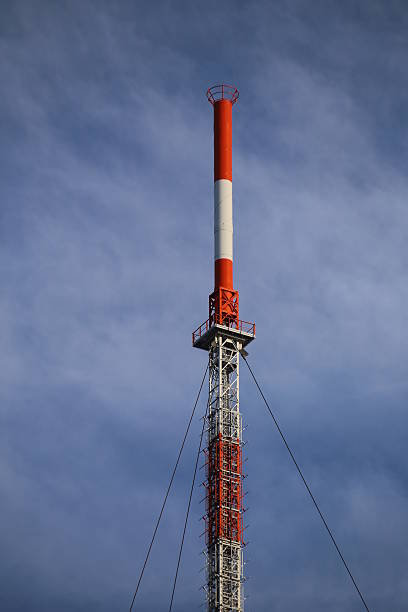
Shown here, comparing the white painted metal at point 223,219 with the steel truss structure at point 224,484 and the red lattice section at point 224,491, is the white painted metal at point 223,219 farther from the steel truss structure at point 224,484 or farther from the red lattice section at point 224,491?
the red lattice section at point 224,491

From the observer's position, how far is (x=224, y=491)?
95.4 m

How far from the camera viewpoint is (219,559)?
92688mm

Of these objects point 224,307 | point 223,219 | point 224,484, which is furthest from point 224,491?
point 223,219

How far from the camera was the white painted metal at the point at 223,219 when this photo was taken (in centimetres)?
10562

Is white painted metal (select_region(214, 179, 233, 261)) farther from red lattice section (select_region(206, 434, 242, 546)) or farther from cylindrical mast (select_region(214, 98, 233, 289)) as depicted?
red lattice section (select_region(206, 434, 242, 546))

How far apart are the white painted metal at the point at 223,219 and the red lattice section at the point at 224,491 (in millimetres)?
17292

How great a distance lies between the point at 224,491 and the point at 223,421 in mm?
5736

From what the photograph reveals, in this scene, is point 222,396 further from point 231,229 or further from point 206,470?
point 231,229

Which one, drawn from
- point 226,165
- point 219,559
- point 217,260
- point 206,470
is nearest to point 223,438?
point 206,470

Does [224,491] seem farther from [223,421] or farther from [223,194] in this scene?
[223,194]

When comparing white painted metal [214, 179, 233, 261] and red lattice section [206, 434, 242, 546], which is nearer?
red lattice section [206, 434, 242, 546]

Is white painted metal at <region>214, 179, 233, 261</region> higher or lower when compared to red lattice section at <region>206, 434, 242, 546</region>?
higher

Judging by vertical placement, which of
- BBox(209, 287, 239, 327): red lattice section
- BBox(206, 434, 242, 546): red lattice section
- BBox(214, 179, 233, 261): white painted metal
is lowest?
BBox(206, 434, 242, 546): red lattice section

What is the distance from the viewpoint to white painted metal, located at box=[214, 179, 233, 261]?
347 ft
